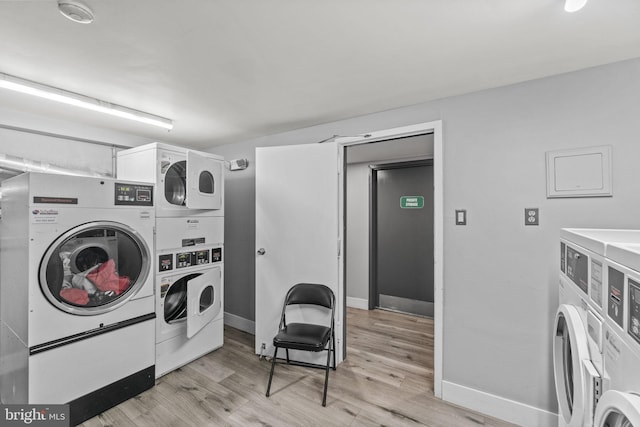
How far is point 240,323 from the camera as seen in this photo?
11.3 feet

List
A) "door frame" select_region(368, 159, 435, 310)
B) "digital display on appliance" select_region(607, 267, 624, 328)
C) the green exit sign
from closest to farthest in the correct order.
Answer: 1. "digital display on appliance" select_region(607, 267, 624, 328)
2. the green exit sign
3. "door frame" select_region(368, 159, 435, 310)

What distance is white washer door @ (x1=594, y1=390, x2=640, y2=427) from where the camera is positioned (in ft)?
2.08

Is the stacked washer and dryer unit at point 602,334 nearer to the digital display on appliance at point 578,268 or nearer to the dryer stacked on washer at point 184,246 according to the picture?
the digital display on appliance at point 578,268

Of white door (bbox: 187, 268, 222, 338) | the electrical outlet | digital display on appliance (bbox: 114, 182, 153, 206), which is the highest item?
digital display on appliance (bbox: 114, 182, 153, 206)

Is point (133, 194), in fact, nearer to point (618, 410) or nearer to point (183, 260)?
point (183, 260)

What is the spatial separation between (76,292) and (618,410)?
2.72 metres

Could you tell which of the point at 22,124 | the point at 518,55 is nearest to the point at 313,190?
the point at 518,55

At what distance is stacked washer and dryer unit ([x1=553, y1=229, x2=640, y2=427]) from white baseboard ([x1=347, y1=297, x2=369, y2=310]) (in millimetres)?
2858

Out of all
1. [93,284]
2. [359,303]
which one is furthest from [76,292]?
[359,303]

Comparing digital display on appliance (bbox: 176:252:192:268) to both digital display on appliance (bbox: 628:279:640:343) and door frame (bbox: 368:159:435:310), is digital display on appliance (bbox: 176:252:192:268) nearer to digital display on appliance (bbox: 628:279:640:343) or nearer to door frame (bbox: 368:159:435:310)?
door frame (bbox: 368:159:435:310)

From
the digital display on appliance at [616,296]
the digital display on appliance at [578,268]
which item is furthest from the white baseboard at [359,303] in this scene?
the digital display on appliance at [616,296]

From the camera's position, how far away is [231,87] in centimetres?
200

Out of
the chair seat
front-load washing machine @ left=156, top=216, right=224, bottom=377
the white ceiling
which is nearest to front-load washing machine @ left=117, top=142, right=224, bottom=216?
front-load washing machine @ left=156, top=216, right=224, bottom=377

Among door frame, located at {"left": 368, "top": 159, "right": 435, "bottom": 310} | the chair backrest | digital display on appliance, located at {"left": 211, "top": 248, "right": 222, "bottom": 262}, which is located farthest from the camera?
door frame, located at {"left": 368, "top": 159, "right": 435, "bottom": 310}
